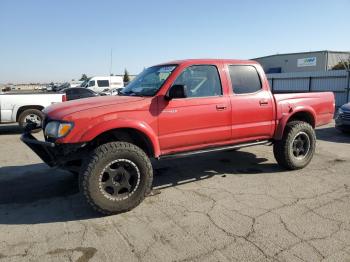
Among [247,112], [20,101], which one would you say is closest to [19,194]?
[247,112]

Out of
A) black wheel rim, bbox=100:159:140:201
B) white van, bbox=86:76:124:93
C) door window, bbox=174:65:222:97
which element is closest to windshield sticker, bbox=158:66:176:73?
door window, bbox=174:65:222:97

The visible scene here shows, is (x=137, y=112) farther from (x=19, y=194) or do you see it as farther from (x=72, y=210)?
(x=19, y=194)

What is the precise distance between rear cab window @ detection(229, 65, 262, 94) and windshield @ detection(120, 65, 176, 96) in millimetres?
1043

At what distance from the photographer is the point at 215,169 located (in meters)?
6.02

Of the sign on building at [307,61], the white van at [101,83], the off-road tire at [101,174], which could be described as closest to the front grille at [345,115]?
the off-road tire at [101,174]

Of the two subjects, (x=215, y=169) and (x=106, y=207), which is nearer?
(x=106, y=207)

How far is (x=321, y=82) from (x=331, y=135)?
13118mm

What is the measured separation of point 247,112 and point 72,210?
2.96 m

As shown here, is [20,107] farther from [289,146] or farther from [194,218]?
[194,218]

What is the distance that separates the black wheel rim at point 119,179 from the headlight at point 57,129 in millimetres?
644

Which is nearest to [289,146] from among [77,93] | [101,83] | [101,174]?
[101,174]

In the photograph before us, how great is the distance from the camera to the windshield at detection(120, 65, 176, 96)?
4727mm

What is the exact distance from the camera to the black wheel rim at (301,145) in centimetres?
597

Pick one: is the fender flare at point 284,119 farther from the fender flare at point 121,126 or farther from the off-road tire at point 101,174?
the off-road tire at point 101,174
